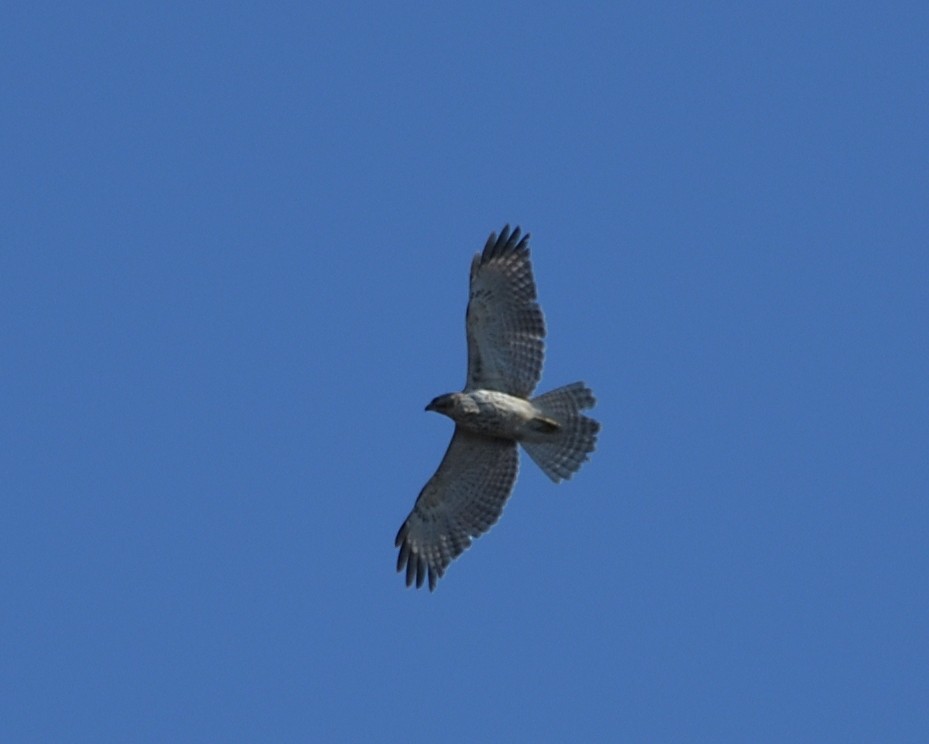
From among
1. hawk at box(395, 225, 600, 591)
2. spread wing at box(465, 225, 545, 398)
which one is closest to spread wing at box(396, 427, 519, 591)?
hawk at box(395, 225, 600, 591)

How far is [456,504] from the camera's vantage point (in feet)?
68.7

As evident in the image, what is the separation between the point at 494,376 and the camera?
2014 centimetres

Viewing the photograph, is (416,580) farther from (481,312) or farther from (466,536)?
(481,312)

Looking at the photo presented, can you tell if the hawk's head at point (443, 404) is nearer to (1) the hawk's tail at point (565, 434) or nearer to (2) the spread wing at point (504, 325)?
(2) the spread wing at point (504, 325)

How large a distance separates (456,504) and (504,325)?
2.11 m

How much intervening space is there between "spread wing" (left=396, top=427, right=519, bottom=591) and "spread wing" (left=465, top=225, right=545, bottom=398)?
0.77 metres

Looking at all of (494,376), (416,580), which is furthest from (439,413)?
(416,580)

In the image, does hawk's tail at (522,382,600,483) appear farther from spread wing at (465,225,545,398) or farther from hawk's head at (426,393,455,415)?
hawk's head at (426,393,455,415)

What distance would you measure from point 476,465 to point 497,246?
2.31 metres

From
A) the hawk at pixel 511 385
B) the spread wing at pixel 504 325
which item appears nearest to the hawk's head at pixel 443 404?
the hawk at pixel 511 385

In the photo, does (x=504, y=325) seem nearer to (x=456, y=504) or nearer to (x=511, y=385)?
(x=511, y=385)

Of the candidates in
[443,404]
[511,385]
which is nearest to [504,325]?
[511,385]

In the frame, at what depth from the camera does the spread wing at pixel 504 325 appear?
2005 cm

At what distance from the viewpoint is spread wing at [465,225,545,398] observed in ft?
65.8
